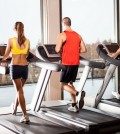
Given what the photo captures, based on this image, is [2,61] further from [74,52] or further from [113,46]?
[113,46]

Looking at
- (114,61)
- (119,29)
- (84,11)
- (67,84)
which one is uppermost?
(84,11)

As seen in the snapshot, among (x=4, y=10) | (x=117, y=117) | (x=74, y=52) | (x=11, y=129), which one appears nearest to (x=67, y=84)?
(x=74, y=52)

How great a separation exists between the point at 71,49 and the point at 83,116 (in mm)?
1140

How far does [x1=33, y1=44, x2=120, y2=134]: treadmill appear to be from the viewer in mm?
4414

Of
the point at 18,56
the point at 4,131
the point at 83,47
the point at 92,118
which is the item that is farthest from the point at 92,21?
the point at 4,131

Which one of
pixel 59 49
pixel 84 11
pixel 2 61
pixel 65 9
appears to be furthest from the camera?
pixel 84 11

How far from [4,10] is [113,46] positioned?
2.40m

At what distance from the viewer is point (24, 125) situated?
4375 millimetres

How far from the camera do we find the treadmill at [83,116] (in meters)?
4.41

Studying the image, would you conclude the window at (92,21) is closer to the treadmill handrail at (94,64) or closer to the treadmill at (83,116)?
the treadmill handrail at (94,64)

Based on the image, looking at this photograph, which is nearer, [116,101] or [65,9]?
[116,101]

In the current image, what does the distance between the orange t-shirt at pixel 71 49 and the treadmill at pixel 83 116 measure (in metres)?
0.35

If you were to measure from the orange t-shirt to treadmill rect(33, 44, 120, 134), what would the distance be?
1.16 ft

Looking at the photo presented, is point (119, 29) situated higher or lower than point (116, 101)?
higher
